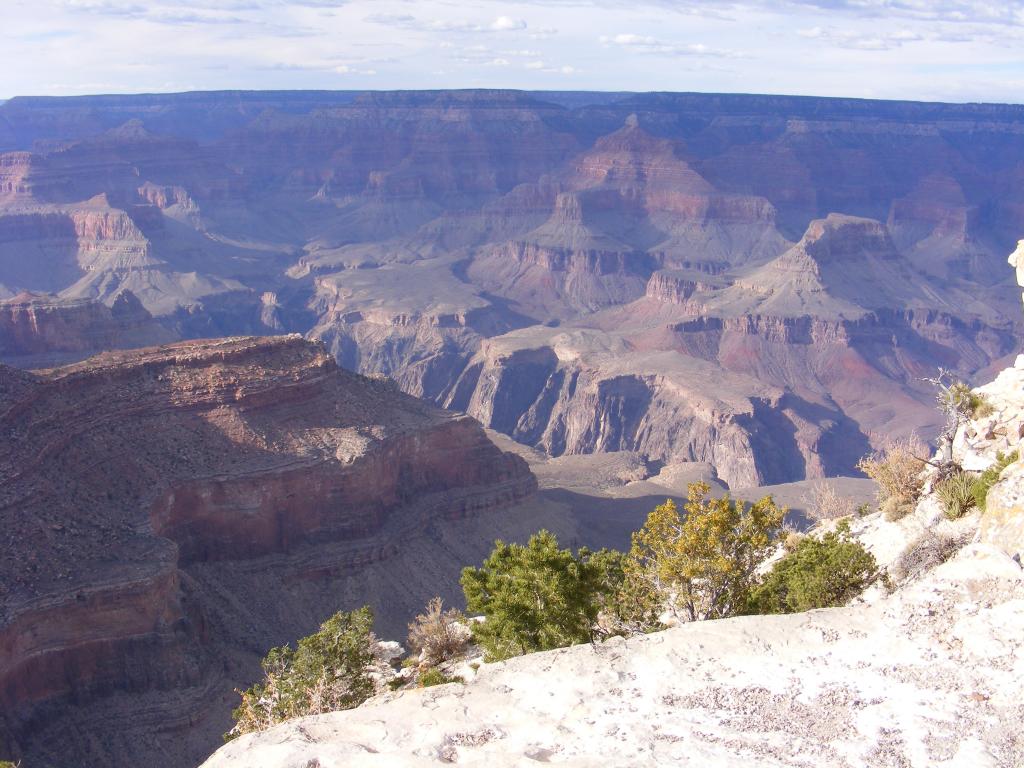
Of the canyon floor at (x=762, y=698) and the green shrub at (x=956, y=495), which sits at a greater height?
the green shrub at (x=956, y=495)

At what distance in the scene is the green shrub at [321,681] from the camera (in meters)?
28.7

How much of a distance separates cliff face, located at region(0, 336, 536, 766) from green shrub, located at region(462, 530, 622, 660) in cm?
2003

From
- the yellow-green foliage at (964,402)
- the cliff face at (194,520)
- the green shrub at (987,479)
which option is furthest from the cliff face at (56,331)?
the green shrub at (987,479)

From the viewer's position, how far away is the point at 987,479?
28047 mm

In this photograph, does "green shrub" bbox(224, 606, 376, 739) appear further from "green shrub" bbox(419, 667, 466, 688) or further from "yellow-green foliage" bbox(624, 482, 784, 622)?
"yellow-green foliage" bbox(624, 482, 784, 622)

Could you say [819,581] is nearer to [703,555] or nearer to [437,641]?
[703,555]

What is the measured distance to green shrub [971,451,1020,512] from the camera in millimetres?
27891

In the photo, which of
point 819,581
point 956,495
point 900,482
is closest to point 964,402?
point 900,482

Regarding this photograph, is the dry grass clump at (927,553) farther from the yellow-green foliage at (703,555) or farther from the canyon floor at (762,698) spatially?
the yellow-green foliage at (703,555)

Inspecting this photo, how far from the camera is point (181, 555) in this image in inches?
2110

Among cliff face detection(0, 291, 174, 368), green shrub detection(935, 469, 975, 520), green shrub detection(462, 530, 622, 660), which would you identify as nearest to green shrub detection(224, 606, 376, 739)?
green shrub detection(462, 530, 622, 660)

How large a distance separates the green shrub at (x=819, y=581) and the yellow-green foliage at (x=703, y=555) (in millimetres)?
717

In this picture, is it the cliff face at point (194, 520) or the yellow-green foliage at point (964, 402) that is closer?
the yellow-green foliage at point (964, 402)

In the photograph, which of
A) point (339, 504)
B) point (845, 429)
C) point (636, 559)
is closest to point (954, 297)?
point (845, 429)
